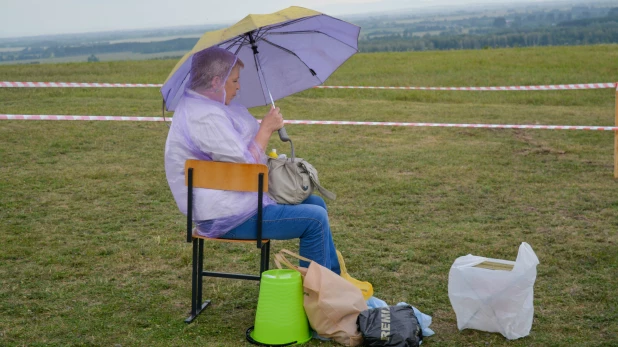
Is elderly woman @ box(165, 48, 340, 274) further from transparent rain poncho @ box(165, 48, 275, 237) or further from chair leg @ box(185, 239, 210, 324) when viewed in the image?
chair leg @ box(185, 239, 210, 324)

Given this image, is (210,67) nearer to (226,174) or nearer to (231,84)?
(231,84)

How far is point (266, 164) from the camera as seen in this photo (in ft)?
12.7

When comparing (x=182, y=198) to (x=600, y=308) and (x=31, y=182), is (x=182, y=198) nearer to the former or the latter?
(x=600, y=308)

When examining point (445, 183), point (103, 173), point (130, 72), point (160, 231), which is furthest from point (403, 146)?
point (130, 72)

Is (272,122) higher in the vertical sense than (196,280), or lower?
higher

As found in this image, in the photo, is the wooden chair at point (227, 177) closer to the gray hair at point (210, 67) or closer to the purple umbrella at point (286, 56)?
the gray hair at point (210, 67)

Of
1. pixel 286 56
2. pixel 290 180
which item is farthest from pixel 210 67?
pixel 286 56

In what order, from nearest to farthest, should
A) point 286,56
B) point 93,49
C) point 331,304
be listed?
point 331,304, point 286,56, point 93,49

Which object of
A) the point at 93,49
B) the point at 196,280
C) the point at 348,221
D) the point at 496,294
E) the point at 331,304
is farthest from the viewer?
the point at 93,49

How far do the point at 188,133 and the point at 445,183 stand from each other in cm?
445

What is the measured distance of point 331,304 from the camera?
12.0ft

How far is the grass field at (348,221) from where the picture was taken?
4.13m

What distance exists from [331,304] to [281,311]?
0.86 ft


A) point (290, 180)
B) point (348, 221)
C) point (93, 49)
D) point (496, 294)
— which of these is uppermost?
point (290, 180)
